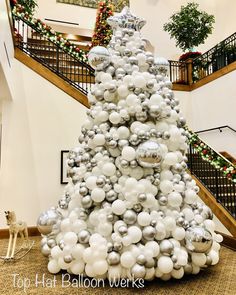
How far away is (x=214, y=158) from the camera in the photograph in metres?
5.45

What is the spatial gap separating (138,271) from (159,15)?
11923 millimetres

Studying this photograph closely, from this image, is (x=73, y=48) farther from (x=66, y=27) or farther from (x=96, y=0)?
(x=96, y=0)

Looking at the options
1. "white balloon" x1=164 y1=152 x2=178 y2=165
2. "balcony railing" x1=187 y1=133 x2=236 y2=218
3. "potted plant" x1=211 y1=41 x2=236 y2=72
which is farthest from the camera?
"potted plant" x1=211 y1=41 x2=236 y2=72

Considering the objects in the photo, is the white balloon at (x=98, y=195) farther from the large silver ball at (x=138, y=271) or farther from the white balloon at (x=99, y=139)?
the large silver ball at (x=138, y=271)

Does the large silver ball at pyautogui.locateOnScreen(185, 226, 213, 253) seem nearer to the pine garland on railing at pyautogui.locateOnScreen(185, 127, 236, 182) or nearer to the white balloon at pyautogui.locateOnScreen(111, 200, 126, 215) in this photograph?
the white balloon at pyautogui.locateOnScreen(111, 200, 126, 215)

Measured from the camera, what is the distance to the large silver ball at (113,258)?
2.36m

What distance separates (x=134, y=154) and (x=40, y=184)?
2.99 m

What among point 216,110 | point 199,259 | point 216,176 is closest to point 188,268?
point 199,259

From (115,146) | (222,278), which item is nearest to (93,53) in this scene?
(115,146)

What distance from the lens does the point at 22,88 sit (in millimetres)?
5066

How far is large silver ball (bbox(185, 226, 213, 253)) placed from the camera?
2439 mm

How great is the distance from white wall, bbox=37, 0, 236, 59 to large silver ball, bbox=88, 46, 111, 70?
8711 millimetres

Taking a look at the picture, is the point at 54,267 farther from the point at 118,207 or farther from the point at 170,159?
the point at 170,159

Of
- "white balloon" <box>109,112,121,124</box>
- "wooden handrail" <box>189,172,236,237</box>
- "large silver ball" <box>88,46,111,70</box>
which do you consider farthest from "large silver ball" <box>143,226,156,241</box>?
"wooden handrail" <box>189,172,236,237</box>
